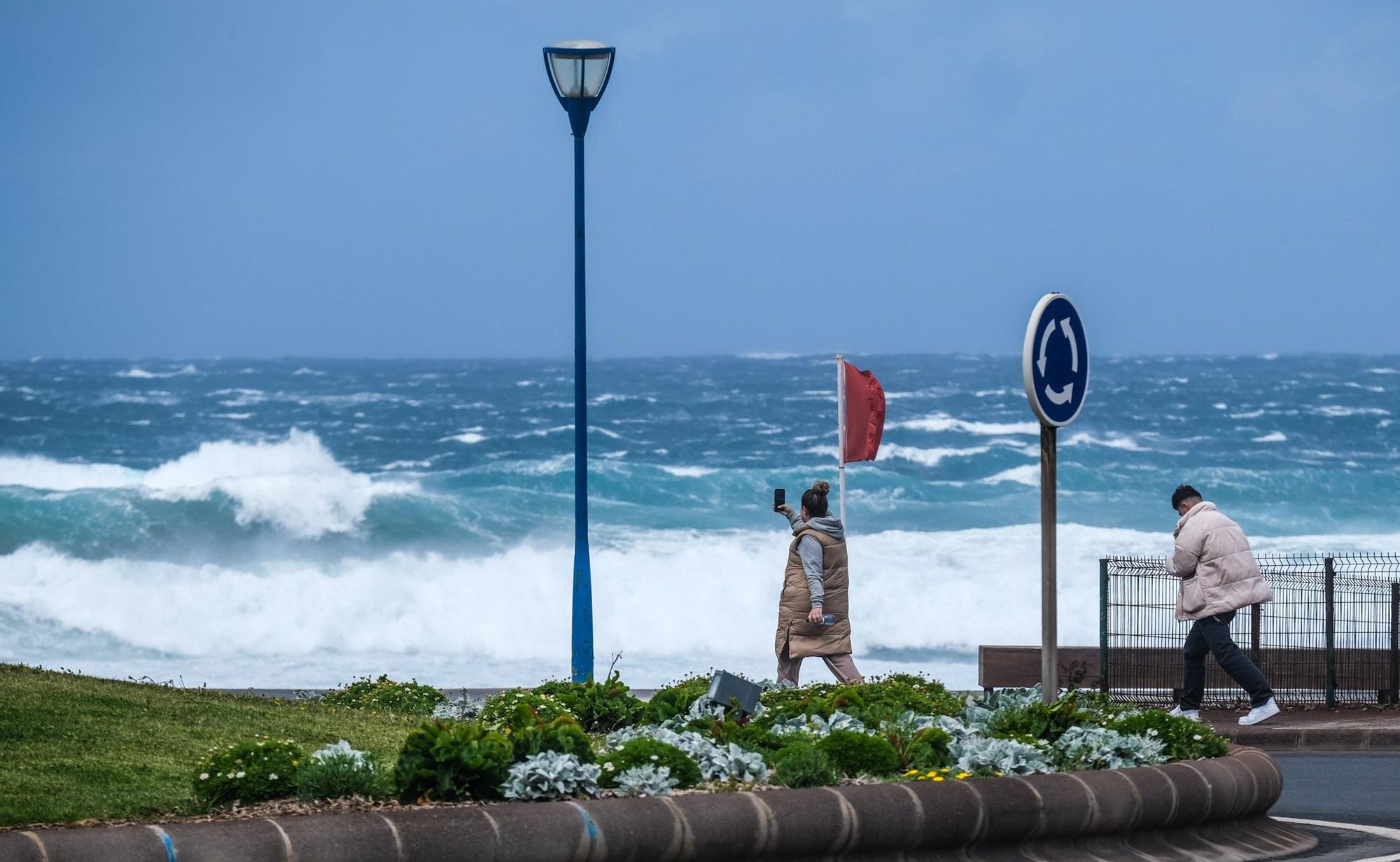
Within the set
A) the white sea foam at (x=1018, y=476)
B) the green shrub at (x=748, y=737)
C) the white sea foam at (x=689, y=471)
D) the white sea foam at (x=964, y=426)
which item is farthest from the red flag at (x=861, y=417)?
the white sea foam at (x=964, y=426)

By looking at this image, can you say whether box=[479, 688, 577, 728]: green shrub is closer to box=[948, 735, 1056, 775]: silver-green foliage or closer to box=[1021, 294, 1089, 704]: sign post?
box=[948, 735, 1056, 775]: silver-green foliage

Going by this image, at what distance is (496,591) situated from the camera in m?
36.2

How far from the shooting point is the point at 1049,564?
30.6ft

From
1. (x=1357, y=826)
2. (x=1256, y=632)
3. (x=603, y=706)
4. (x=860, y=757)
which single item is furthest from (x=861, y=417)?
(x=860, y=757)

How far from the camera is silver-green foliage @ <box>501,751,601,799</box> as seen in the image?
7516mm

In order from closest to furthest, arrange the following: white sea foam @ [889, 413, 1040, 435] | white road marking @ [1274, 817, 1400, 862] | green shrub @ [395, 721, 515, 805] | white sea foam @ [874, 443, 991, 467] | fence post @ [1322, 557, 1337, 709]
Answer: green shrub @ [395, 721, 515, 805]
white road marking @ [1274, 817, 1400, 862]
fence post @ [1322, 557, 1337, 709]
white sea foam @ [874, 443, 991, 467]
white sea foam @ [889, 413, 1040, 435]

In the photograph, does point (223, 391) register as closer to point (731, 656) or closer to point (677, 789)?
point (731, 656)

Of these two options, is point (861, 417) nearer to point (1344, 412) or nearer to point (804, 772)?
point (804, 772)

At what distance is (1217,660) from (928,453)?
41.5 metres

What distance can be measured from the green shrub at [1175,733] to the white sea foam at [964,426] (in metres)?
51.4

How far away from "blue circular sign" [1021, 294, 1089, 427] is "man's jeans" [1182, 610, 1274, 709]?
215 inches

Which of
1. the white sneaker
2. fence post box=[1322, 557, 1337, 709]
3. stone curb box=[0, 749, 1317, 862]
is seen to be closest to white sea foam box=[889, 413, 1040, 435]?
fence post box=[1322, 557, 1337, 709]

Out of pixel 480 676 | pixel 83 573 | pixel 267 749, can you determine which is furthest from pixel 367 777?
pixel 83 573

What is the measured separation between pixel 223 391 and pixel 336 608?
50579 millimetres
